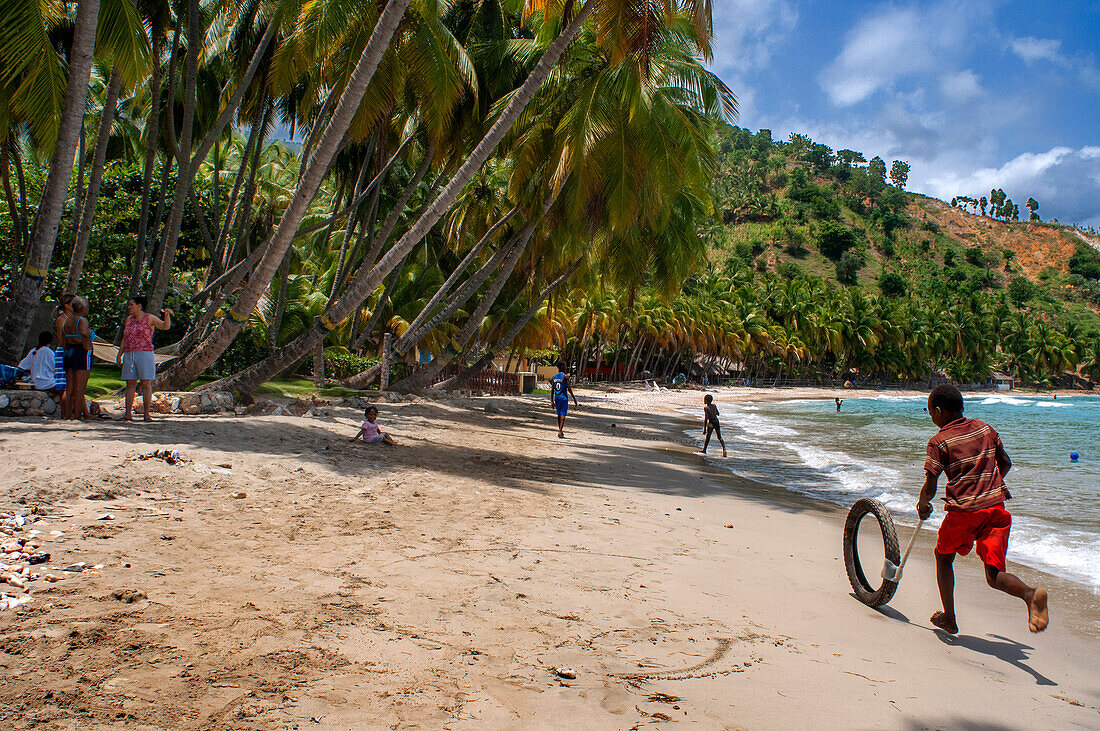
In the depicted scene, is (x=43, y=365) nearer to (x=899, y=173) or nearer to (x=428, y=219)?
(x=428, y=219)

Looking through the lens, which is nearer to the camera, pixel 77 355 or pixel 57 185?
pixel 77 355

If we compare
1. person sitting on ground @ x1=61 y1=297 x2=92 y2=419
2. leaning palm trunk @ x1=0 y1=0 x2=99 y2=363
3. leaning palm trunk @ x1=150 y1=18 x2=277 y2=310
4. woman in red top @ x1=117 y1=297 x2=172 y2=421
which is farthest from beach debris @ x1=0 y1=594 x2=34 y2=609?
leaning palm trunk @ x1=150 y1=18 x2=277 y2=310

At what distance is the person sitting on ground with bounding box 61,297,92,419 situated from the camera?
8773 millimetres

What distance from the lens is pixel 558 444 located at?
14.7 m

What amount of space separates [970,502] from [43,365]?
1040 cm

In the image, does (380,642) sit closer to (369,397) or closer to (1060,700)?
(1060,700)

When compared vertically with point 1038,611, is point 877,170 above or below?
above

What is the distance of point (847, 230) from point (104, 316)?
114407mm

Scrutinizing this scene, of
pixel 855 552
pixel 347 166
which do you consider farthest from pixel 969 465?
pixel 347 166

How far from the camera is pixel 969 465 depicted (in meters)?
4.10

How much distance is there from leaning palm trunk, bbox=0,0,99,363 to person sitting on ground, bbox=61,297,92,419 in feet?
4.39

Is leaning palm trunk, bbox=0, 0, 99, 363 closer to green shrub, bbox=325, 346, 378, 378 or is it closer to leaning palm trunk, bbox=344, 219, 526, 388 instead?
leaning palm trunk, bbox=344, 219, 526, 388

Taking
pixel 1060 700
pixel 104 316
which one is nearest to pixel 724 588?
pixel 1060 700

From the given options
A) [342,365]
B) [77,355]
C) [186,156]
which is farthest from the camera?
[342,365]
